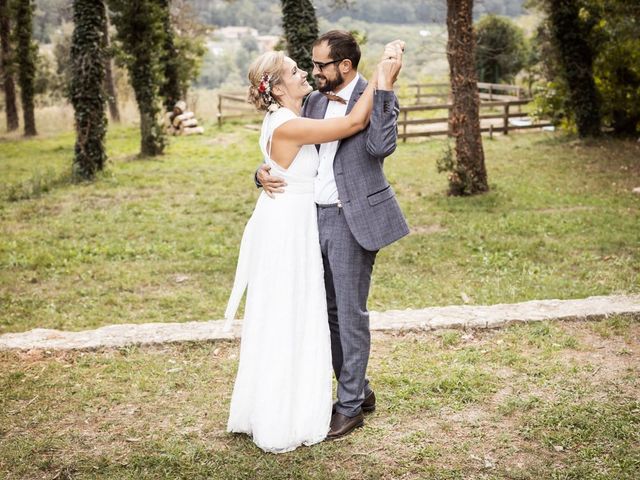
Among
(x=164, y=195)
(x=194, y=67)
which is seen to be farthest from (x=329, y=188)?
(x=194, y=67)

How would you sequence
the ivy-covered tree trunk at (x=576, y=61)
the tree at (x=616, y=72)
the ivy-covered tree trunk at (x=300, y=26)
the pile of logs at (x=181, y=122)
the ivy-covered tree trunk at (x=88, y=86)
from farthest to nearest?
the pile of logs at (x=181, y=122) → the ivy-covered tree trunk at (x=576, y=61) → the tree at (x=616, y=72) → the ivy-covered tree trunk at (x=88, y=86) → the ivy-covered tree trunk at (x=300, y=26)

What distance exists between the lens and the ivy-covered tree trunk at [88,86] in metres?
15.5

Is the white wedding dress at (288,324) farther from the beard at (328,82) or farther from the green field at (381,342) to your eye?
the beard at (328,82)

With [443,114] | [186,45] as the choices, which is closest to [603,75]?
[443,114]

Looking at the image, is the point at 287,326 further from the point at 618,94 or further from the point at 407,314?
the point at 618,94

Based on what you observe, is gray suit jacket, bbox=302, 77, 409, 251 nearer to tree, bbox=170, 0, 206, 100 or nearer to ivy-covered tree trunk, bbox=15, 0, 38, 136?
tree, bbox=170, 0, 206, 100

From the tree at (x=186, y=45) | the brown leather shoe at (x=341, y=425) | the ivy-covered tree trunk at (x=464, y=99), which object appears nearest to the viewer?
the brown leather shoe at (x=341, y=425)

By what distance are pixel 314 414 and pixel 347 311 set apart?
0.65m

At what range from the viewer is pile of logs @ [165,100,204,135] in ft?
78.3

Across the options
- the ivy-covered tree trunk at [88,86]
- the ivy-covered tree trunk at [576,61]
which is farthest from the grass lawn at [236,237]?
the ivy-covered tree trunk at [576,61]

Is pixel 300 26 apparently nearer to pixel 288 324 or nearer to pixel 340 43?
pixel 340 43

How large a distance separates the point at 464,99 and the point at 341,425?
895 centimetres

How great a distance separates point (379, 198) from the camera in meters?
4.21

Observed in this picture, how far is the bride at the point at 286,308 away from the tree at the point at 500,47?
92.6 feet
